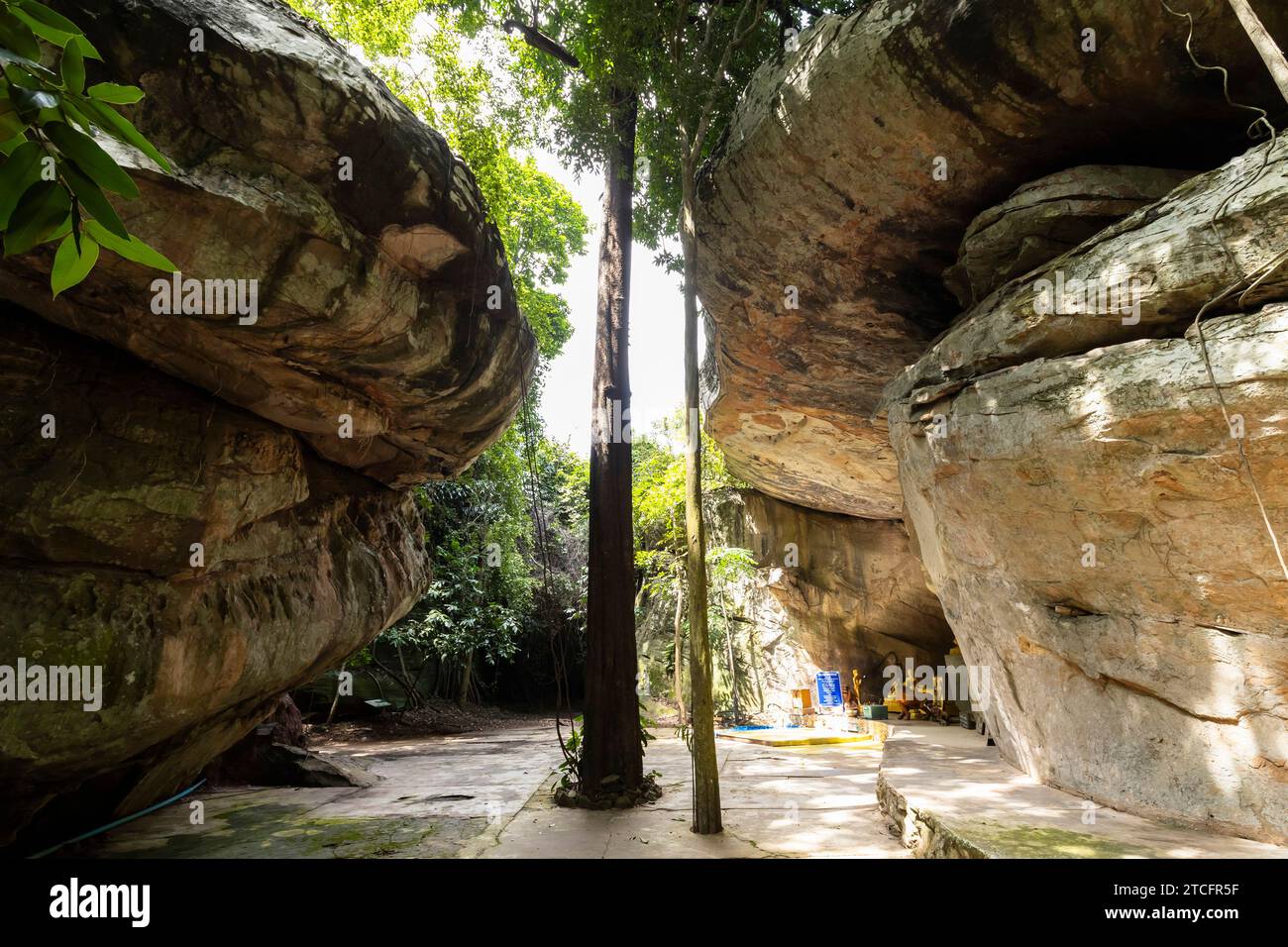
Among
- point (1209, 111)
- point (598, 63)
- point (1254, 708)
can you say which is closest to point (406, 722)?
point (598, 63)

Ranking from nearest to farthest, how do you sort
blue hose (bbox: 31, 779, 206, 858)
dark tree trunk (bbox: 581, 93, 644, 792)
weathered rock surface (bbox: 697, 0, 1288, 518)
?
weathered rock surface (bbox: 697, 0, 1288, 518) → blue hose (bbox: 31, 779, 206, 858) → dark tree trunk (bbox: 581, 93, 644, 792)

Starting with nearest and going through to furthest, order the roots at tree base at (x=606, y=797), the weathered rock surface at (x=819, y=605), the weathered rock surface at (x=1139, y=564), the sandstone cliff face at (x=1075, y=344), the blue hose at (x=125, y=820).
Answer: the weathered rock surface at (x=1139, y=564)
the sandstone cliff face at (x=1075, y=344)
the blue hose at (x=125, y=820)
the roots at tree base at (x=606, y=797)
the weathered rock surface at (x=819, y=605)

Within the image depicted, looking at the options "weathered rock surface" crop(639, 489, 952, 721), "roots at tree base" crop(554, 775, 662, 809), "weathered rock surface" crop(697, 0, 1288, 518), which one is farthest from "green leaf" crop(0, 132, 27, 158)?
"weathered rock surface" crop(639, 489, 952, 721)

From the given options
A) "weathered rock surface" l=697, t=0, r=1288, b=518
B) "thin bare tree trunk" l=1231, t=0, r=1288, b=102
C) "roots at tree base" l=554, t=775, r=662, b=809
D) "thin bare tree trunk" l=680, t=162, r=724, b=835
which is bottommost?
"roots at tree base" l=554, t=775, r=662, b=809

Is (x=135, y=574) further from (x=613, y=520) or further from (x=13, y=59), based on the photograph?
(x=13, y=59)

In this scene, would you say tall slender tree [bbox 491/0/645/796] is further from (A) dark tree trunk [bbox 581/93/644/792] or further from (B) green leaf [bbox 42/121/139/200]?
(B) green leaf [bbox 42/121/139/200]

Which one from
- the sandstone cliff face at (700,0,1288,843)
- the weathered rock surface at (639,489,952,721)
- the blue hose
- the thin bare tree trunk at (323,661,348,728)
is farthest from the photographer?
the weathered rock surface at (639,489,952,721)

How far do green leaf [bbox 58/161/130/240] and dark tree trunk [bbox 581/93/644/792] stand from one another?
18.2ft

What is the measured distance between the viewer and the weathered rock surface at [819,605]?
1266 centimetres

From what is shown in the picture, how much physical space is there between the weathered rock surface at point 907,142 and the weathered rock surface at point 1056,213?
290mm

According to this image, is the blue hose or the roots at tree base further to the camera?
the roots at tree base

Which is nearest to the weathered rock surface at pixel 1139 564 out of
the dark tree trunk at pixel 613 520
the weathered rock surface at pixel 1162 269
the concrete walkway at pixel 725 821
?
the weathered rock surface at pixel 1162 269

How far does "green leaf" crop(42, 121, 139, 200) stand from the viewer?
34.1 inches

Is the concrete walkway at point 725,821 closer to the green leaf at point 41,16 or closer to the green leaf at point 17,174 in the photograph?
the green leaf at point 17,174
